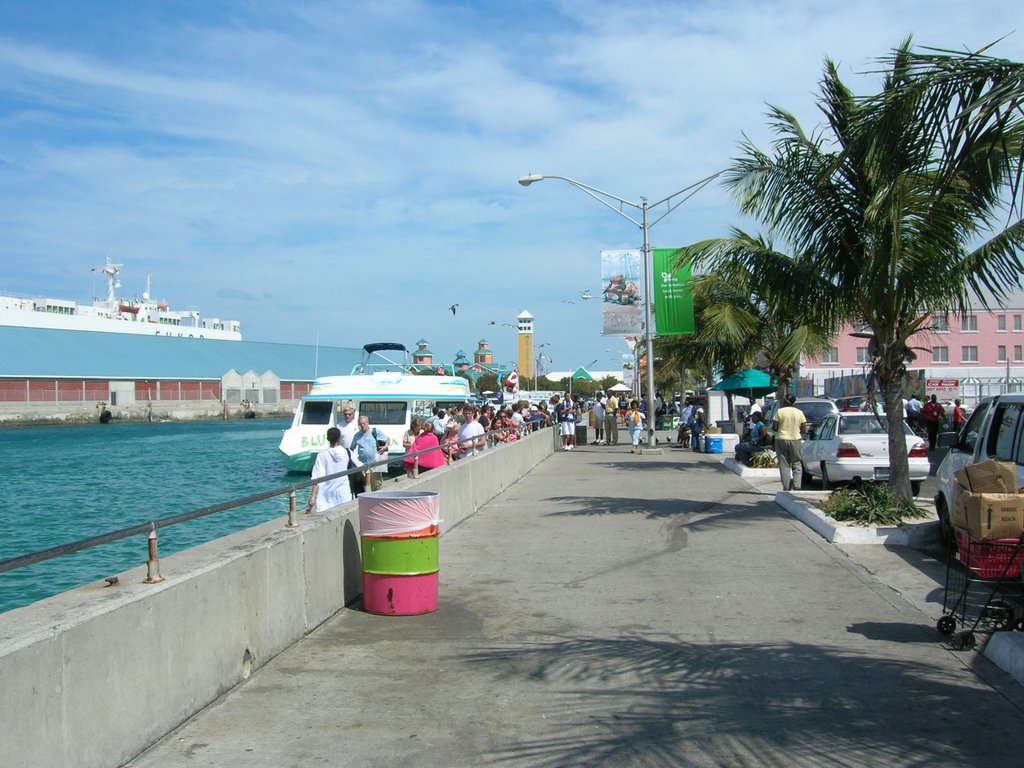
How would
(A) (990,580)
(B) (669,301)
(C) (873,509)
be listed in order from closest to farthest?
(A) (990,580)
(C) (873,509)
(B) (669,301)

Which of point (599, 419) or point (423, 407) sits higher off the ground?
point (423, 407)

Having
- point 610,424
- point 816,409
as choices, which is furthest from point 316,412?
point 816,409

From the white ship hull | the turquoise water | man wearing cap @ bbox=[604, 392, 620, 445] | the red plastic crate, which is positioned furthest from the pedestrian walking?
the white ship hull

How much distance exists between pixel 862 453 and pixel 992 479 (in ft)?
32.6

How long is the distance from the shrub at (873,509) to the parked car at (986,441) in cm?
79

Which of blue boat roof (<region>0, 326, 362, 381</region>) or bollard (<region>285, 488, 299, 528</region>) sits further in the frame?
blue boat roof (<region>0, 326, 362, 381</region>)

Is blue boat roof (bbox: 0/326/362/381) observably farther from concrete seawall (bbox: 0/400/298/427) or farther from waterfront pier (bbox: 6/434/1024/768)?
waterfront pier (bbox: 6/434/1024/768)

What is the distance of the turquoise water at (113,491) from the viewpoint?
53.5 ft

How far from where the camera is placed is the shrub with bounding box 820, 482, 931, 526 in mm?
12023

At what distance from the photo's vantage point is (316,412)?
29.8 m

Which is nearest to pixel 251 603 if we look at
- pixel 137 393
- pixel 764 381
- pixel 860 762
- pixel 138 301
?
pixel 860 762

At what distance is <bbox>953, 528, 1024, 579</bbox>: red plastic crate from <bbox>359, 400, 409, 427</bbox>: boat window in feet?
75.7

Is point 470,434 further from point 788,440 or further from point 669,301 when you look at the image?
point 669,301

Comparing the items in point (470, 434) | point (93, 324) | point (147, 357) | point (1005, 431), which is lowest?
point (470, 434)
